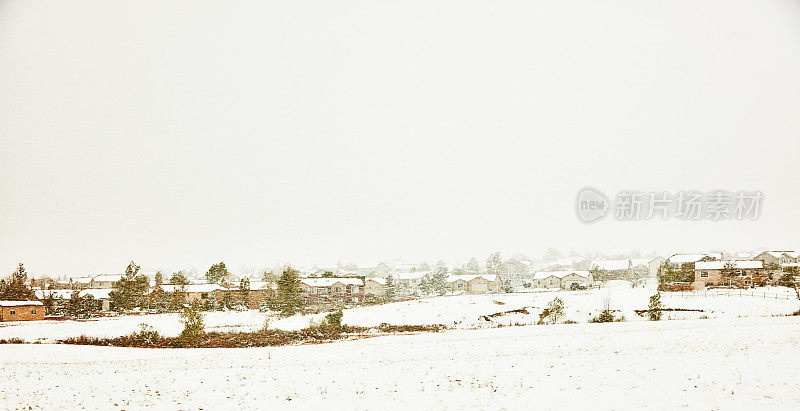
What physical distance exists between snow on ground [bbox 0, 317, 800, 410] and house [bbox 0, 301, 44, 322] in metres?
53.4

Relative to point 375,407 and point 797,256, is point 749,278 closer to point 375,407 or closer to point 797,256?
point 797,256

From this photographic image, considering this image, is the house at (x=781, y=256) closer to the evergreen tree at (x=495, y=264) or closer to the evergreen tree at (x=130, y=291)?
the evergreen tree at (x=495, y=264)

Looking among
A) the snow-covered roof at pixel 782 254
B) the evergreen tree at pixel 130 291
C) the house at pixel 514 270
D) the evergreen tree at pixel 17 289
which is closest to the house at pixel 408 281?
the house at pixel 514 270

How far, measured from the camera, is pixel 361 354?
3091cm

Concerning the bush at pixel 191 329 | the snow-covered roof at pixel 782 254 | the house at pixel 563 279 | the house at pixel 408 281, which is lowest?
the house at pixel 408 281

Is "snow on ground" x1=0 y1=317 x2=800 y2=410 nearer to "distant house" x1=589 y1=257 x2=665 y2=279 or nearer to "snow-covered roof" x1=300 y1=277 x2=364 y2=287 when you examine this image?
"snow-covered roof" x1=300 y1=277 x2=364 y2=287

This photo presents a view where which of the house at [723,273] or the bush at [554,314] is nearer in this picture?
the bush at [554,314]

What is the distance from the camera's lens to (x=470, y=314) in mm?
61219

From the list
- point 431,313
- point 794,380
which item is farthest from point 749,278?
point 794,380

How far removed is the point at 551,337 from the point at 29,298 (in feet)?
318

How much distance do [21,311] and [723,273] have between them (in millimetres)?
120226

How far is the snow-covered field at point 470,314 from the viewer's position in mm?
51625

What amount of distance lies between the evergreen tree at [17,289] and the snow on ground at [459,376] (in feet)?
220

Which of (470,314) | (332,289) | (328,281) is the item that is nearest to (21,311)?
(328,281)
